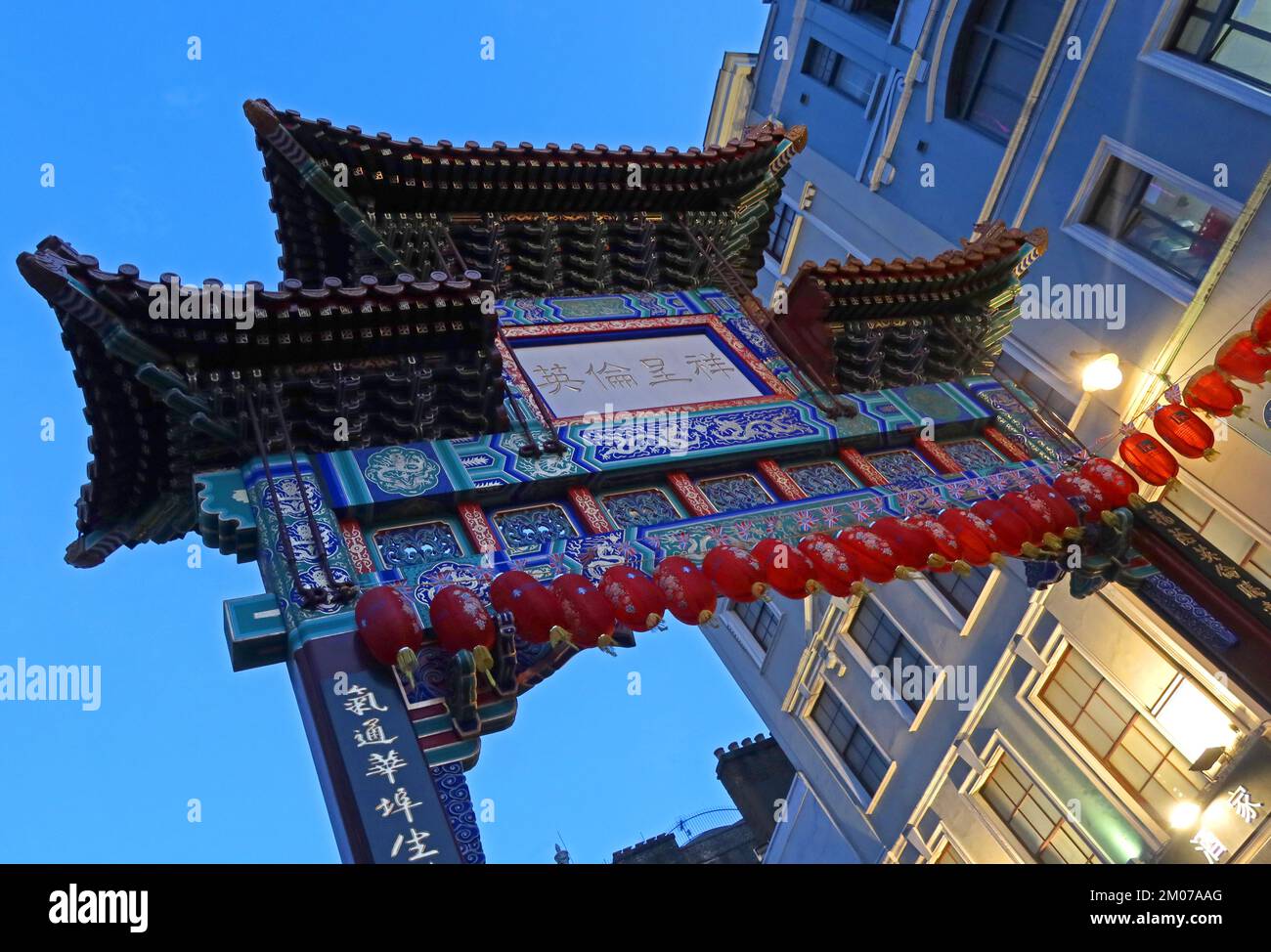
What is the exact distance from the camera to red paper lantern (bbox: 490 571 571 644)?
9117mm

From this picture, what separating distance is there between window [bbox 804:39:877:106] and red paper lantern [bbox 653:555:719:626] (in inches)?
659

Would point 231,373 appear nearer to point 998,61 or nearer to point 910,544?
point 910,544

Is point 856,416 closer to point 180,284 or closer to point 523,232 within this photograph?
point 523,232

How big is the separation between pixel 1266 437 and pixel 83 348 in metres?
13.3

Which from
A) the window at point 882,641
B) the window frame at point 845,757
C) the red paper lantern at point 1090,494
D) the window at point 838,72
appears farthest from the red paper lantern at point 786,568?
the window at point 838,72

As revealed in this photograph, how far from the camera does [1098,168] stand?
17734mm

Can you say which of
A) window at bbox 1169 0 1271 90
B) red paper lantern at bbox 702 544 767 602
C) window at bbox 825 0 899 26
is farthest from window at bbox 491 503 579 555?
window at bbox 825 0 899 26

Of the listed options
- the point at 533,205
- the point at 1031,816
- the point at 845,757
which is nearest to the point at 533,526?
the point at 533,205

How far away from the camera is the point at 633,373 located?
13.4 m

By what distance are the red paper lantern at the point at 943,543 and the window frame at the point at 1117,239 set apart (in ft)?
22.1

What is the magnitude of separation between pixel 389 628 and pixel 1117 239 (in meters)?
13.1

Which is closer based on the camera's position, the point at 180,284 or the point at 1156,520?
the point at 180,284

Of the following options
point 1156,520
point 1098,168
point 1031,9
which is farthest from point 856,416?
point 1031,9

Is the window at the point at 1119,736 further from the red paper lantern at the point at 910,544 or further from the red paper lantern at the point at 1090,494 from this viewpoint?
the red paper lantern at the point at 910,544
